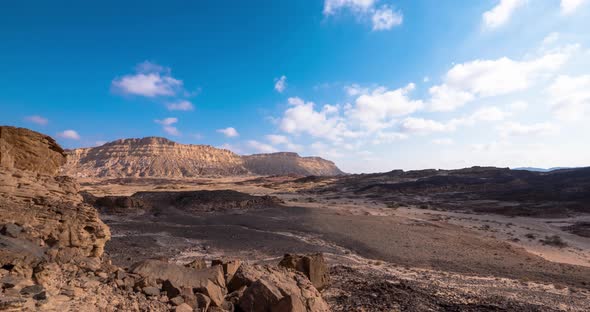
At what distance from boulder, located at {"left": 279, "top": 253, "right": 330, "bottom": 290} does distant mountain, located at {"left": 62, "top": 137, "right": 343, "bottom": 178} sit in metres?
129

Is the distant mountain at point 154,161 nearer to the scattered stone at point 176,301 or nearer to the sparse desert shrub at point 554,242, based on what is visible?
the sparse desert shrub at point 554,242

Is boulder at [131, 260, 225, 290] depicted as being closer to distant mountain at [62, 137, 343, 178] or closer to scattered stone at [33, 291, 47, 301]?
scattered stone at [33, 291, 47, 301]

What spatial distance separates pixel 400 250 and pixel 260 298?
14.5 m

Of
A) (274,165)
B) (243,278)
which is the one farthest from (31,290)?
(274,165)

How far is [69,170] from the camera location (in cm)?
12469

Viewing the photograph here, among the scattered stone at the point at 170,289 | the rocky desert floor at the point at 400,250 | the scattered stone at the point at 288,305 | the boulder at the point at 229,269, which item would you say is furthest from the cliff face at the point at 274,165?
the scattered stone at the point at 288,305

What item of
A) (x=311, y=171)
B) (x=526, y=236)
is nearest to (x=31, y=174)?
(x=526, y=236)

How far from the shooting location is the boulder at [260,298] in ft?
21.2

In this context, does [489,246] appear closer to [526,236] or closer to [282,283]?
[526,236]

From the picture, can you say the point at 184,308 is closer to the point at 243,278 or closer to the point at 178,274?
the point at 178,274

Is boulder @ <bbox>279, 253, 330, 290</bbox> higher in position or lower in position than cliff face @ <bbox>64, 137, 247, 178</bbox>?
lower

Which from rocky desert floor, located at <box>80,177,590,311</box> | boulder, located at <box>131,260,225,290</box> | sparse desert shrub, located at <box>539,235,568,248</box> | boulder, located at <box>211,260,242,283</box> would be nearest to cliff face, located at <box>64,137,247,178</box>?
rocky desert floor, located at <box>80,177,590,311</box>

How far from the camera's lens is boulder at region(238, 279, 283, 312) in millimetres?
6465

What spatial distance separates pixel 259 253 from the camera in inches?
664
